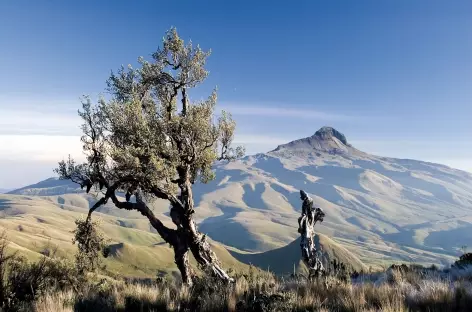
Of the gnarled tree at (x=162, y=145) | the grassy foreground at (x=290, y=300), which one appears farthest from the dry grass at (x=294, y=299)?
the gnarled tree at (x=162, y=145)

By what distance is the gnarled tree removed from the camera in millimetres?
25141

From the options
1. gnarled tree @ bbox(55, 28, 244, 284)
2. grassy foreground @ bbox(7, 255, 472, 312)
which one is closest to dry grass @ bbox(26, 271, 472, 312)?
grassy foreground @ bbox(7, 255, 472, 312)

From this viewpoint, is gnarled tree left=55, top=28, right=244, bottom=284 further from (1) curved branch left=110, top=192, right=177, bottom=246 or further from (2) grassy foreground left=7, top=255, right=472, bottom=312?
(2) grassy foreground left=7, top=255, right=472, bottom=312

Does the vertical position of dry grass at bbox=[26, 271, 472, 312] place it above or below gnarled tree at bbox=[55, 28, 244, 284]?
below

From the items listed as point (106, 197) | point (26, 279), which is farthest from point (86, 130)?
point (26, 279)

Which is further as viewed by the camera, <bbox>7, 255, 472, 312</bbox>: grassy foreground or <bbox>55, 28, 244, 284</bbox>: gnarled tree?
<bbox>55, 28, 244, 284</bbox>: gnarled tree

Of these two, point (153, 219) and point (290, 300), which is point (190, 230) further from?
point (290, 300)

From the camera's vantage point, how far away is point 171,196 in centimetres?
2694

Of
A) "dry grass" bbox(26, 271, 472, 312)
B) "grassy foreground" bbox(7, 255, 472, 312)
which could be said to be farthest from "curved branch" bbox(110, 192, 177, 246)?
"dry grass" bbox(26, 271, 472, 312)

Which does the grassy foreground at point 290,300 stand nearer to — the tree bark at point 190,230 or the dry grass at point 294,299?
the dry grass at point 294,299

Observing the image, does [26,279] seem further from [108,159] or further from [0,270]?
[108,159]

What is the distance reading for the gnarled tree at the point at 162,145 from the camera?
25141 mm

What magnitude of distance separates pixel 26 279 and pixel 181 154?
1253cm

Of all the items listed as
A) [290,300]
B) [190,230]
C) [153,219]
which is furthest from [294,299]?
[153,219]
